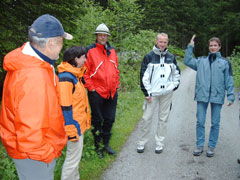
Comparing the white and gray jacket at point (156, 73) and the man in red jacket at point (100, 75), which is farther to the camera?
the white and gray jacket at point (156, 73)

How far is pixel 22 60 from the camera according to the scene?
184 cm

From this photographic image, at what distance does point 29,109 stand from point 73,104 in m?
1.22

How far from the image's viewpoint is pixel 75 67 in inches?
120

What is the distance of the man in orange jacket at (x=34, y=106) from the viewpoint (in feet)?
5.71

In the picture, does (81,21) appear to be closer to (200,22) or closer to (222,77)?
(222,77)

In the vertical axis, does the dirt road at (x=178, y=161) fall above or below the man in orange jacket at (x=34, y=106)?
below

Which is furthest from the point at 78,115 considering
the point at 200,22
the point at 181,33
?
the point at 200,22

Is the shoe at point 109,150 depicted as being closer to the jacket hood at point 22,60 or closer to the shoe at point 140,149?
the shoe at point 140,149

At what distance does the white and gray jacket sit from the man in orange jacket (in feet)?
8.75

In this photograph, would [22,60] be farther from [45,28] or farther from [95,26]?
[95,26]

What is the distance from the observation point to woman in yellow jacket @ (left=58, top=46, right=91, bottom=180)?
2.79 m

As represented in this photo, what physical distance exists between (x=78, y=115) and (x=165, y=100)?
2268mm

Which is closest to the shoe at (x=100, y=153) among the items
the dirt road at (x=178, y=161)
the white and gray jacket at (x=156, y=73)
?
the dirt road at (x=178, y=161)

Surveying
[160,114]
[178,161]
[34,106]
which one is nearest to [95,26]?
[160,114]
